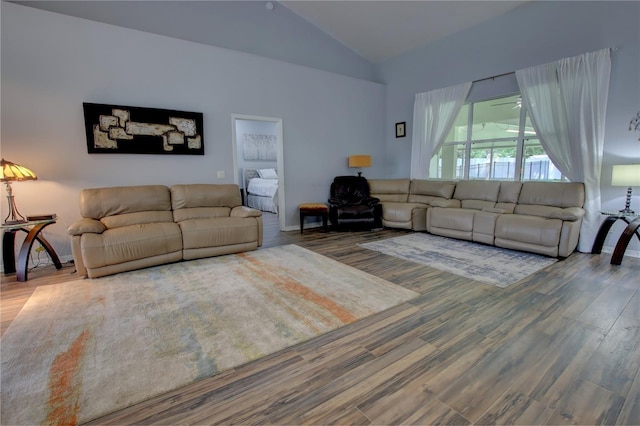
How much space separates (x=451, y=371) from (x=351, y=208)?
3716 mm

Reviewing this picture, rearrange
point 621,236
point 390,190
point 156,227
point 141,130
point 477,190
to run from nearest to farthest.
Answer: point 621,236 → point 156,227 → point 141,130 → point 477,190 → point 390,190

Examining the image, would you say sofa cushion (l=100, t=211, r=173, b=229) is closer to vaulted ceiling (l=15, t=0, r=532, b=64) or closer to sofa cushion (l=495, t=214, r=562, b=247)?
vaulted ceiling (l=15, t=0, r=532, b=64)

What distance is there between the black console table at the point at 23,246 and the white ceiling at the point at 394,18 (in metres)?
5.09

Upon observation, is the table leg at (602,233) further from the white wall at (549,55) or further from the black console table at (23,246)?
the black console table at (23,246)

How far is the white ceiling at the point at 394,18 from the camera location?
15.5 feet

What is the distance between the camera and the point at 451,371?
1.62 m

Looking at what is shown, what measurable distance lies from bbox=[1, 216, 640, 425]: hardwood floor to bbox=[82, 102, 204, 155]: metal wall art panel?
85.7 inches

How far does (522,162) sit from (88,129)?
643 centimetres

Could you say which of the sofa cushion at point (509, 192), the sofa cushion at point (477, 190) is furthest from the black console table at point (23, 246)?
the sofa cushion at point (509, 192)

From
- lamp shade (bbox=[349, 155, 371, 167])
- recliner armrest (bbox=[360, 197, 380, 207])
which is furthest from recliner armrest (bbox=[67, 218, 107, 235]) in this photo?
lamp shade (bbox=[349, 155, 371, 167])

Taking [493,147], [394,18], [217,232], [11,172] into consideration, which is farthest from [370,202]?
[11,172]

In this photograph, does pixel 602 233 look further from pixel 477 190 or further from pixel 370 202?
pixel 370 202

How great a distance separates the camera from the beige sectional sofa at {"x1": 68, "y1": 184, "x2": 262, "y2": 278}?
3.12m

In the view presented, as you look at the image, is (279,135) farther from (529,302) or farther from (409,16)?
(529,302)
